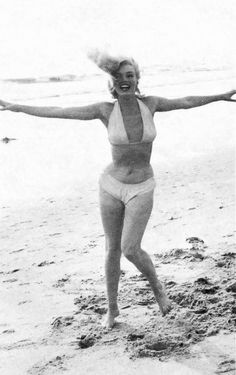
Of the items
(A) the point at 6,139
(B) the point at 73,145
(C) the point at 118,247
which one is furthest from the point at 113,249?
(A) the point at 6,139

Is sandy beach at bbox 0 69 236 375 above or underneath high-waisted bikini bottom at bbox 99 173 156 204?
underneath

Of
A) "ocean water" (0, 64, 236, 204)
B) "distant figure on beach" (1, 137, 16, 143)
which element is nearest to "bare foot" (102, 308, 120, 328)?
"ocean water" (0, 64, 236, 204)

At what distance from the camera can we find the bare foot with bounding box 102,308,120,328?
4173 mm

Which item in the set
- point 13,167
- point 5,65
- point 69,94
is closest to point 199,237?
point 13,167

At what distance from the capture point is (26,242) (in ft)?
21.2

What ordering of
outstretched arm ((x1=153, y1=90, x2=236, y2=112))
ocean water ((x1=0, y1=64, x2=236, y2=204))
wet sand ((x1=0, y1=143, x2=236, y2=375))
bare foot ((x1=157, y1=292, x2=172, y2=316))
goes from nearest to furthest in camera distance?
wet sand ((x1=0, y1=143, x2=236, y2=375))
outstretched arm ((x1=153, y1=90, x2=236, y2=112))
bare foot ((x1=157, y1=292, x2=172, y2=316))
ocean water ((x1=0, y1=64, x2=236, y2=204))

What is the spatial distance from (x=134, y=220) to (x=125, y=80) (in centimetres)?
101

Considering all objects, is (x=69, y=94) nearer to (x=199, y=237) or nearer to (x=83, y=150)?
(x=83, y=150)

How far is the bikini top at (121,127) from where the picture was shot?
3.89 meters

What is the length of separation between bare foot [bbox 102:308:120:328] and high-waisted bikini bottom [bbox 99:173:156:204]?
0.91 meters

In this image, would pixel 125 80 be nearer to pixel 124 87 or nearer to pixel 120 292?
pixel 124 87

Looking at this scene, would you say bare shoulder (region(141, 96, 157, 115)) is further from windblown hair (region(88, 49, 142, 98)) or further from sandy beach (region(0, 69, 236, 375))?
sandy beach (region(0, 69, 236, 375))

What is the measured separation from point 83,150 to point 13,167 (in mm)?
1604

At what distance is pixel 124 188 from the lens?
395 cm
